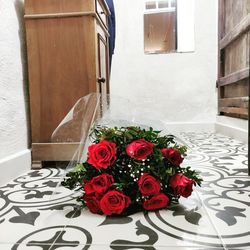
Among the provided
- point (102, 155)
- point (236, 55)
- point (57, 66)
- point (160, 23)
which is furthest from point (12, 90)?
point (160, 23)

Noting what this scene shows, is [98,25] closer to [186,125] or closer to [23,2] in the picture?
[23,2]

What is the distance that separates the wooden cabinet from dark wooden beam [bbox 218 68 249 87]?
1046mm

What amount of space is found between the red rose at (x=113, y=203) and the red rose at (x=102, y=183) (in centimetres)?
2

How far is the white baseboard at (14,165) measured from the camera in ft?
3.21

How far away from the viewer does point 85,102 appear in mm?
1045

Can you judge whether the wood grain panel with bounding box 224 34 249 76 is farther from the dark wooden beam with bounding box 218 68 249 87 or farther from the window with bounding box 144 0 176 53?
the window with bounding box 144 0 176 53

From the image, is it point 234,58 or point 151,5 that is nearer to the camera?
point 234,58

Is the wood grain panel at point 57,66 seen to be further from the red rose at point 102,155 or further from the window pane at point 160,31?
the window pane at point 160,31

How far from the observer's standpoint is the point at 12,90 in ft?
3.60

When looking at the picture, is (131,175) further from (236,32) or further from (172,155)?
→ (236,32)

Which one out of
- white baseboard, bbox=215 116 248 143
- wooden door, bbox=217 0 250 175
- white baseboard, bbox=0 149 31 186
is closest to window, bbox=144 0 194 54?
wooden door, bbox=217 0 250 175

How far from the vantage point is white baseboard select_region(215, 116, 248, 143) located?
1827 mm

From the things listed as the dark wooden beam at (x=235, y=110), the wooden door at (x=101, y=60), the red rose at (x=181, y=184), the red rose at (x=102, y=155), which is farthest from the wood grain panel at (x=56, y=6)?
the dark wooden beam at (x=235, y=110)

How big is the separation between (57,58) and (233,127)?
4.63ft
